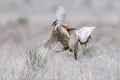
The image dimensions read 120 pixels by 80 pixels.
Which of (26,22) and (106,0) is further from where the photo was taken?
(106,0)

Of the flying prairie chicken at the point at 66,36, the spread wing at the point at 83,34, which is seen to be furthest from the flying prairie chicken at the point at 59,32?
the spread wing at the point at 83,34

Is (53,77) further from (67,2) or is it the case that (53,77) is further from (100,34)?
(67,2)

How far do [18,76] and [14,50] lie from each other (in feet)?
10.1

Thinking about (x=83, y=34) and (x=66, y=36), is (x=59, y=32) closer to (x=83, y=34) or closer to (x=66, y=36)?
(x=66, y=36)

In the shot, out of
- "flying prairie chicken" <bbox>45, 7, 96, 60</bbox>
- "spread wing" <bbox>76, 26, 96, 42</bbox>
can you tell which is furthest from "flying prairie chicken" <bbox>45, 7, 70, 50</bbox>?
"spread wing" <bbox>76, 26, 96, 42</bbox>

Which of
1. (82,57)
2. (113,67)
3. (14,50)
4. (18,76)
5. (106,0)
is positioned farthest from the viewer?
(106,0)

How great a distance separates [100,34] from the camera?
16.7 metres

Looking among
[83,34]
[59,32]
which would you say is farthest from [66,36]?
[83,34]

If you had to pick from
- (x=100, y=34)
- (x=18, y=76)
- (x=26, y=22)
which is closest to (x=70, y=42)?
(x=18, y=76)

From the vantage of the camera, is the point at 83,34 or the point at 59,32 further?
the point at 83,34

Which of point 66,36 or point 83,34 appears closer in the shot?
point 66,36

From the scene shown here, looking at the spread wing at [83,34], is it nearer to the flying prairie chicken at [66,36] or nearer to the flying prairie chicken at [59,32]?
the flying prairie chicken at [66,36]

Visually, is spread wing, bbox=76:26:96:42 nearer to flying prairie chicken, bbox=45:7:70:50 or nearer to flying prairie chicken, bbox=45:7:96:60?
flying prairie chicken, bbox=45:7:96:60

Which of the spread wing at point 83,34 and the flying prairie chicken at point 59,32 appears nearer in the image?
the flying prairie chicken at point 59,32
